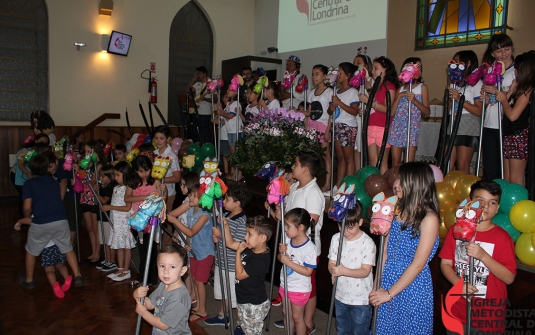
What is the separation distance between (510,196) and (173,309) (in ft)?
6.96

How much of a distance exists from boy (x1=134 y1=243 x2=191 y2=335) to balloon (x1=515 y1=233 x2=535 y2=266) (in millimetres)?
1920

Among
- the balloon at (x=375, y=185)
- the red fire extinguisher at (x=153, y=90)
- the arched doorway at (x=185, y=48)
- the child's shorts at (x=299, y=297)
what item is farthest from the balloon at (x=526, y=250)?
the arched doorway at (x=185, y=48)

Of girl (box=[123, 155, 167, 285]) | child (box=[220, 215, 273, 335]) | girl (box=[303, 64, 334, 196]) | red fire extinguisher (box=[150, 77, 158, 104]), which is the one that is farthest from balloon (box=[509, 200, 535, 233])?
red fire extinguisher (box=[150, 77, 158, 104])

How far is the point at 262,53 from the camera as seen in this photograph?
11.4 metres

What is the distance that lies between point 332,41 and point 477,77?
553 cm

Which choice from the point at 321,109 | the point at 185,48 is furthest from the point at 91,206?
the point at 185,48

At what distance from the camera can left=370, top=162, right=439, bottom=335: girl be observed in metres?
2.30

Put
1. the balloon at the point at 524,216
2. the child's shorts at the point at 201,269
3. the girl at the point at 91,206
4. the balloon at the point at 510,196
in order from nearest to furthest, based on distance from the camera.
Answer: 1. the balloon at the point at 524,216
2. the balloon at the point at 510,196
3. the child's shorts at the point at 201,269
4. the girl at the point at 91,206

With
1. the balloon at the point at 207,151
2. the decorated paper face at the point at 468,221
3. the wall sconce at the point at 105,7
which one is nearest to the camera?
the decorated paper face at the point at 468,221

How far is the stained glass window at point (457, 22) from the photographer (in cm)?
716

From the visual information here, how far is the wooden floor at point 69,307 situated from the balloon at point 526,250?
232 cm

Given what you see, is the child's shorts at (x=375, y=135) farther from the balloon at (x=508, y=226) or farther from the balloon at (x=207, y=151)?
the balloon at (x=207, y=151)

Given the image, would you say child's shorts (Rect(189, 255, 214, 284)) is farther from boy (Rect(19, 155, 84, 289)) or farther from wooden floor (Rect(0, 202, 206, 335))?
boy (Rect(19, 155, 84, 289))

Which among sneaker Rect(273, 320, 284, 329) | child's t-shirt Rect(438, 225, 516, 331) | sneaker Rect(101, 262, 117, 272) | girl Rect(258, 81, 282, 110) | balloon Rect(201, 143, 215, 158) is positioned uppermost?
girl Rect(258, 81, 282, 110)
